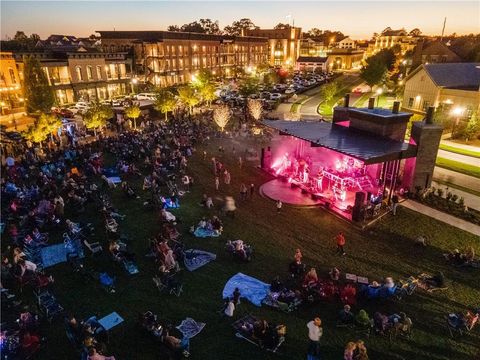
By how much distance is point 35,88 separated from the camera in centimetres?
3741

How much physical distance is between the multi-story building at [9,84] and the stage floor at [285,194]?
42109mm

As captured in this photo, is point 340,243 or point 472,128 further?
point 472,128

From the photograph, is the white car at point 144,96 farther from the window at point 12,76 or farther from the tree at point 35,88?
the tree at point 35,88

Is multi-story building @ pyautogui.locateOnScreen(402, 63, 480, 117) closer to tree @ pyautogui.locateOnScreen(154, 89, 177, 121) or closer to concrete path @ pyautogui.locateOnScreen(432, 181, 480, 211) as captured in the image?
concrete path @ pyautogui.locateOnScreen(432, 181, 480, 211)

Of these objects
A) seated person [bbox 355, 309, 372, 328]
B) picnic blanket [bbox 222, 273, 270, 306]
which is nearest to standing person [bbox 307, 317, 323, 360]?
seated person [bbox 355, 309, 372, 328]

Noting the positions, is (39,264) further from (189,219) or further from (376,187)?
(376,187)

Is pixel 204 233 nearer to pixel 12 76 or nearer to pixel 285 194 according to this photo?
pixel 285 194

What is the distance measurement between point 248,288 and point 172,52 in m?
68.3

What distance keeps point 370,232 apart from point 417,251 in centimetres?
248

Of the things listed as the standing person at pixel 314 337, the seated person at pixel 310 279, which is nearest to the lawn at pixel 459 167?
the seated person at pixel 310 279

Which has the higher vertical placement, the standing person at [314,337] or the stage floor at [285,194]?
the standing person at [314,337]

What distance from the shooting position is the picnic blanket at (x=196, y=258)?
49.0 feet

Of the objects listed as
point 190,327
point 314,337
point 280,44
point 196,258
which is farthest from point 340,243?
point 280,44

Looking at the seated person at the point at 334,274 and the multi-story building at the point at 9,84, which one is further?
the multi-story building at the point at 9,84
